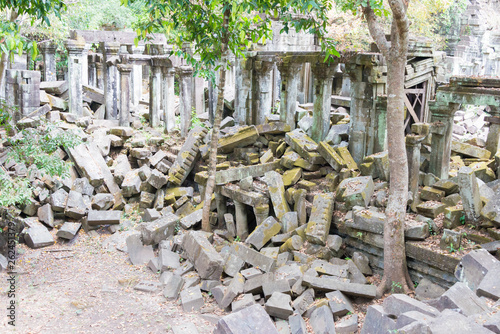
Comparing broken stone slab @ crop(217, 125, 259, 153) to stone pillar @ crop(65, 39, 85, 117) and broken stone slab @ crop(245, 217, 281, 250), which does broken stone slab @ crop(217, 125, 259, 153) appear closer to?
broken stone slab @ crop(245, 217, 281, 250)

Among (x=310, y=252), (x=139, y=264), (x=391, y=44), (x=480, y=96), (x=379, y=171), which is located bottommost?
(x=139, y=264)

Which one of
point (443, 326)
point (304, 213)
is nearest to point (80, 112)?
point (304, 213)

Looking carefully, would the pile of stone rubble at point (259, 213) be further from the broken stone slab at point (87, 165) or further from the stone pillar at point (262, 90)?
the stone pillar at point (262, 90)

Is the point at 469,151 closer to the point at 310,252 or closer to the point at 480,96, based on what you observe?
the point at 480,96

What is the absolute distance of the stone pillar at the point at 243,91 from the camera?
44.2 ft

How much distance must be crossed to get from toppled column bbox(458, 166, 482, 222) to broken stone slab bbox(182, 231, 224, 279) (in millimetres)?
4079

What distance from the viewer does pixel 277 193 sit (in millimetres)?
9602

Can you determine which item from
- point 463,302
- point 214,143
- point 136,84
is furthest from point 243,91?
point 136,84

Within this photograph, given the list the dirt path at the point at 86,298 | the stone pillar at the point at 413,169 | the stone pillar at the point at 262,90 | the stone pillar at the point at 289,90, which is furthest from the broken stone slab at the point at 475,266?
the stone pillar at the point at 262,90

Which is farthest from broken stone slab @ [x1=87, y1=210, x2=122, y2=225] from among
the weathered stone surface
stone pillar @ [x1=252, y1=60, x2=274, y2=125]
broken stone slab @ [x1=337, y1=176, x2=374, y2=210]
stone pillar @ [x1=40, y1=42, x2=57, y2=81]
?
stone pillar @ [x1=40, y1=42, x2=57, y2=81]

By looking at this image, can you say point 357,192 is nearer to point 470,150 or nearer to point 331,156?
point 331,156

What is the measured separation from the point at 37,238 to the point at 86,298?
2.69 metres

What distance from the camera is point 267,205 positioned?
9.64m

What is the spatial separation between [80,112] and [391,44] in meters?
13.2
